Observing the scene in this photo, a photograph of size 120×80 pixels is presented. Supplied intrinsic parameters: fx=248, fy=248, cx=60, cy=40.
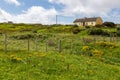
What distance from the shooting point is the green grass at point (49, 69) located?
20859mm

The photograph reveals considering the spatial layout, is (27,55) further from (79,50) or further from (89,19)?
(89,19)

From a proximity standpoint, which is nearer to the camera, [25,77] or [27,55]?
[25,77]

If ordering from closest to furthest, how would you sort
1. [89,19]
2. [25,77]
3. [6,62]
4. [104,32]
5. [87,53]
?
1. [25,77]
2. [6,62]
3. [87,53]
4. [104,32]
5. [89,19]

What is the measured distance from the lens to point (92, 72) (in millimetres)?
24141

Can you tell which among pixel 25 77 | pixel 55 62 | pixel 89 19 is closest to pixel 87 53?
pixel 55 62

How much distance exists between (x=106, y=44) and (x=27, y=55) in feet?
67.8

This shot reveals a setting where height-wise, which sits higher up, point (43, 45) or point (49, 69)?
point (43, 45)

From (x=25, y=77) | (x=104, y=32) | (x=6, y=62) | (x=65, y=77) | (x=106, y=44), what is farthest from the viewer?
(x=104, y=32)

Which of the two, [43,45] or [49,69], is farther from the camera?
[43,45]

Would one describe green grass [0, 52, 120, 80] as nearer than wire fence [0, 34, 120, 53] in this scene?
Yes

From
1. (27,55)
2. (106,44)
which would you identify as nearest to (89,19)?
(106,44)

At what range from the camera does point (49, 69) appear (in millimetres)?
22984

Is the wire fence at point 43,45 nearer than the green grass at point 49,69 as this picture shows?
No

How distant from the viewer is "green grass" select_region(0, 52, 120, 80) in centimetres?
2086
